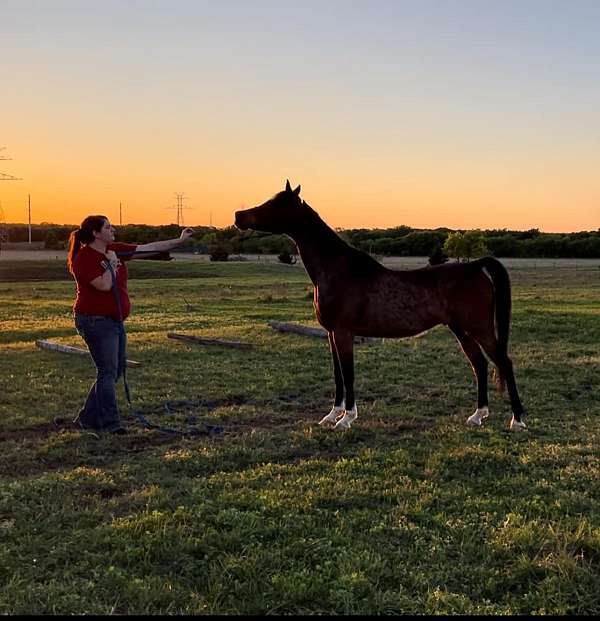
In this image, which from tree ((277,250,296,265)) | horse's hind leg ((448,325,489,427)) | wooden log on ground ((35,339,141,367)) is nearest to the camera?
horse's hind leg ((448,325,489,427))

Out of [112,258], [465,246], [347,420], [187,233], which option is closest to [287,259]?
[465,246]

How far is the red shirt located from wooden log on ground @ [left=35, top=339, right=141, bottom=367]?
183 inches

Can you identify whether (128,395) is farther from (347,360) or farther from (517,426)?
(517,426)

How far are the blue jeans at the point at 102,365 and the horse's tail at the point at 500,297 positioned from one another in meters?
4.53

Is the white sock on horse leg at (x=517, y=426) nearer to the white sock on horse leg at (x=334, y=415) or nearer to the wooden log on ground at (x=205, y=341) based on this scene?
the white sock on horse leg at (x=334, y=415)

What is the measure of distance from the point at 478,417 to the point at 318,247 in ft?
9.63

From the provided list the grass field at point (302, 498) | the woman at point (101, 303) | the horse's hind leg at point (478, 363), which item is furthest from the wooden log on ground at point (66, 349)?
the horse's hind leg at point (478, 363)

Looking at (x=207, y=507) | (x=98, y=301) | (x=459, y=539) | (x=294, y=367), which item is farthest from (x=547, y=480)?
(x=294, y=367)

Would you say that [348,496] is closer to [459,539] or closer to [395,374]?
[459,539]

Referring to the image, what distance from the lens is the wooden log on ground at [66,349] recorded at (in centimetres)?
1189

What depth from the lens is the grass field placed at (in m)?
3.70

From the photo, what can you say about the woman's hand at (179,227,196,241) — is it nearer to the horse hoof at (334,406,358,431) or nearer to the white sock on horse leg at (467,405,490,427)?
the horse hoof at (334,406,358,431)

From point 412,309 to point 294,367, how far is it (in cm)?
448

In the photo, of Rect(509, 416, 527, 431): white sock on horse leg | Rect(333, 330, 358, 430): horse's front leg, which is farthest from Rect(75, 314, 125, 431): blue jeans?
Rect(509, 416, 527, 431): white sock on horse leg
